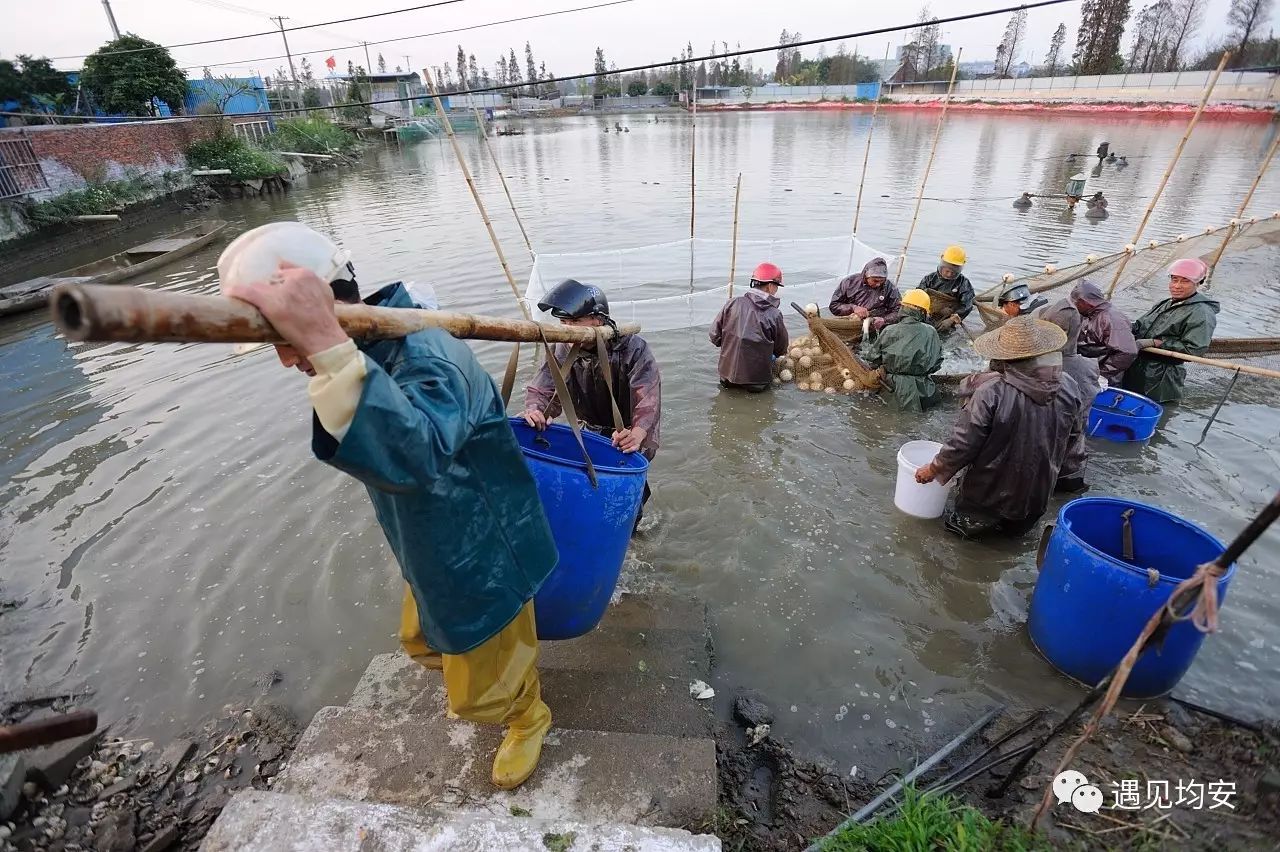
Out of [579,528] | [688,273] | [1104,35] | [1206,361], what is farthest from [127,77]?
[1104,35]

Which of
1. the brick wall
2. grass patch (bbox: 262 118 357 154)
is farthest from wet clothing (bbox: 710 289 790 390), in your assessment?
grass patch (bbox: 262 118 357 154)

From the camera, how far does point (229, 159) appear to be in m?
25.1

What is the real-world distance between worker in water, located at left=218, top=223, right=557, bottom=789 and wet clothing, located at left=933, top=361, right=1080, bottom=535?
324 centimetres

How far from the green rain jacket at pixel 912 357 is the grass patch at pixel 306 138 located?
3593 centimetres

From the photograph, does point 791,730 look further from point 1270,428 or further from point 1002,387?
point 1270,428

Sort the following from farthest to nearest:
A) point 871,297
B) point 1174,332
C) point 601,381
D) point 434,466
→ point 871,297
point 1174,332
point 601,381
point 434,466

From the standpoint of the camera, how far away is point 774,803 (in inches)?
111

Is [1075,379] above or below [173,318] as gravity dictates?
below

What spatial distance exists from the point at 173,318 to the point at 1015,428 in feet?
14.9

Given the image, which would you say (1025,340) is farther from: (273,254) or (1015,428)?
(273,254)

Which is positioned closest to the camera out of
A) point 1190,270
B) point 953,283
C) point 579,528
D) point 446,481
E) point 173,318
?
point 173,318

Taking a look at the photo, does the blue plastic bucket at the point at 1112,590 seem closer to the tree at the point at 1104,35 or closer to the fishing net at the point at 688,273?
the fishing net at the point at 688,273

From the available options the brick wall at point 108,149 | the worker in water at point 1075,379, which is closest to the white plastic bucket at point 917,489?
the worker in water at point 1075,379

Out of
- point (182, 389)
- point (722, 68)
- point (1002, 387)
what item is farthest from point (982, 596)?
point (722, 68)
